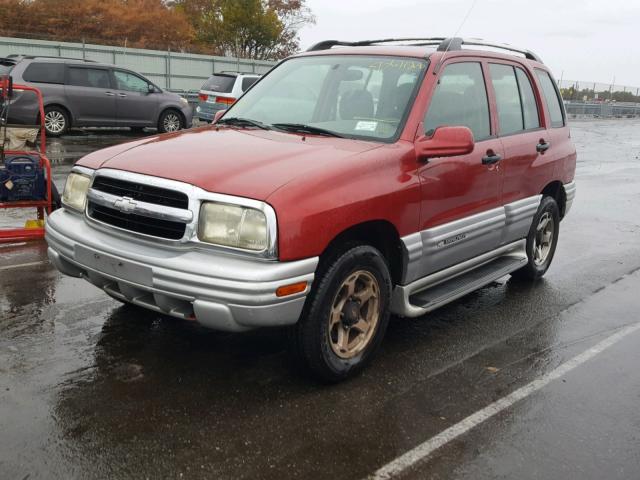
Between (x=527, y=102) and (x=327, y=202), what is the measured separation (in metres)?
2.89

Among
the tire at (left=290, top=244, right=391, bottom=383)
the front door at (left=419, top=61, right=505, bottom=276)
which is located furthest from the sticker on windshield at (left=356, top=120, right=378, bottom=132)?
the tire at (left=290, top=244, right=391, bottom=383)

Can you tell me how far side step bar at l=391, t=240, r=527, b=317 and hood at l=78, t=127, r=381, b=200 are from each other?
3.21 feet

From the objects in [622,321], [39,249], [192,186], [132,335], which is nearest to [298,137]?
[192,186]

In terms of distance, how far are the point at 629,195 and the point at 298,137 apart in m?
9.48

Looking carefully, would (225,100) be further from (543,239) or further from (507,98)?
(507,98)

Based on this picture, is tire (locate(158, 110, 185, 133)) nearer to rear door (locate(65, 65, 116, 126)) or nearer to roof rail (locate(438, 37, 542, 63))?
rear door (locate(65, 65, 116, 126))

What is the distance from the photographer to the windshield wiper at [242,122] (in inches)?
184

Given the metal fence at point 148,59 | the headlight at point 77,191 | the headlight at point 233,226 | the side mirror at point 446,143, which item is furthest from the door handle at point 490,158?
the metal fence at point 148,59

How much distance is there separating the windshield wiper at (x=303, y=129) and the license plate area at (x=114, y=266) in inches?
58.5

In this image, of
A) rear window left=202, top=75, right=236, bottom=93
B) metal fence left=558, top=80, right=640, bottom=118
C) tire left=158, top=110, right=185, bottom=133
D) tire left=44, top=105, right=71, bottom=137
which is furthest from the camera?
metal fence left=558, top=80, right=640, bottom=118

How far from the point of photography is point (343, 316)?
154 inches

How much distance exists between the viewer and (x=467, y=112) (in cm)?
483

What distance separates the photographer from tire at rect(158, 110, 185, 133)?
17781mm

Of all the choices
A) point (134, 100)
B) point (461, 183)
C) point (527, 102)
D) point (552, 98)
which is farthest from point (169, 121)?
point (461, 183)
